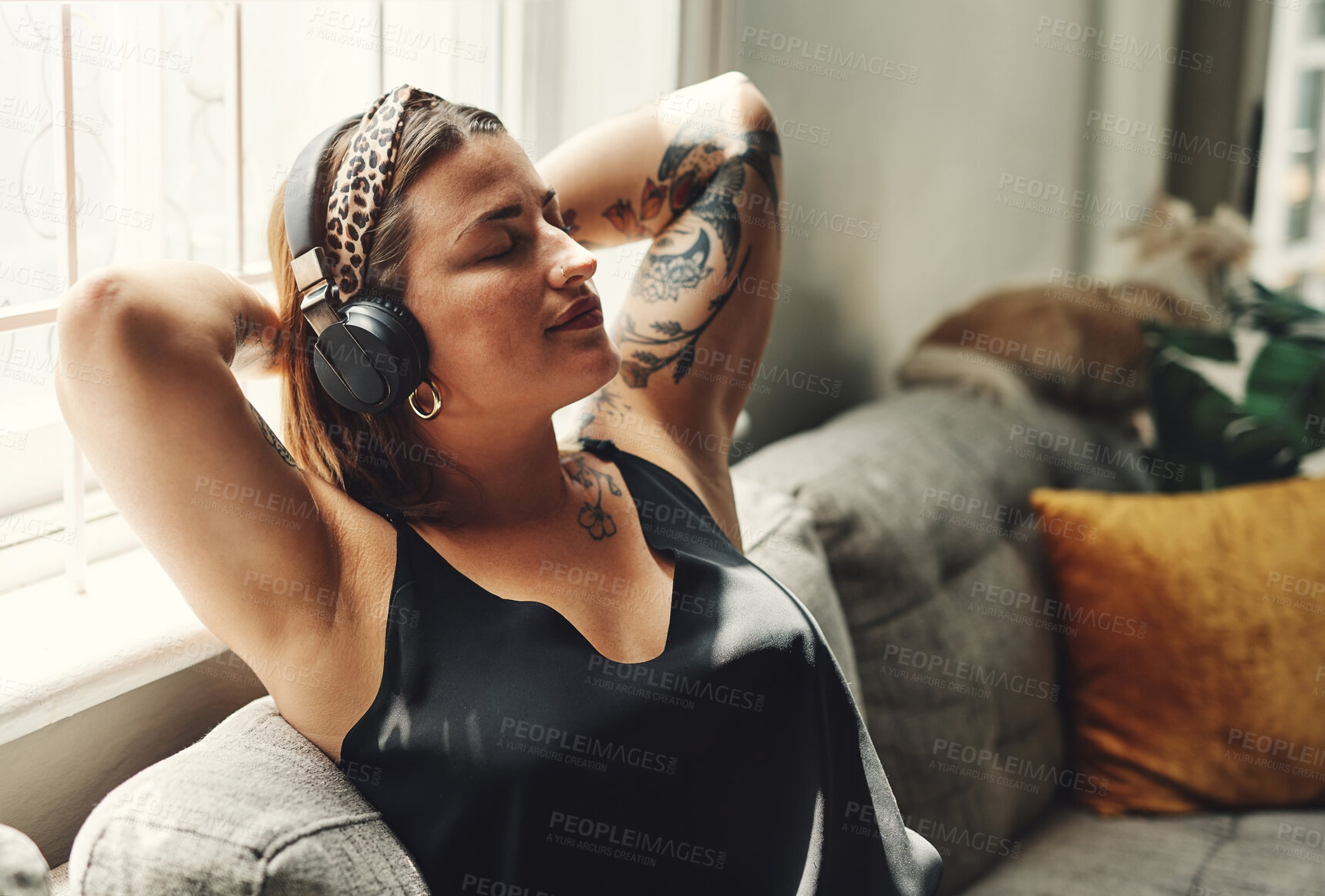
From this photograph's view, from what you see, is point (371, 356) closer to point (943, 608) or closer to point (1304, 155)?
point (943, 608)

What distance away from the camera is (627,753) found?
2.65 ft

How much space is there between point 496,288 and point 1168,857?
4.08 ft

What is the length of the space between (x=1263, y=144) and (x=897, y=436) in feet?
5.58

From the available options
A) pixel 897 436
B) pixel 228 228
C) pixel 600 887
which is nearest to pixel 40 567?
pixel 228 228

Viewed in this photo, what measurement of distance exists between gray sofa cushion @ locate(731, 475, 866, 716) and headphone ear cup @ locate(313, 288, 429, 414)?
49 centimetres

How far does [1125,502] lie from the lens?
5.42ft

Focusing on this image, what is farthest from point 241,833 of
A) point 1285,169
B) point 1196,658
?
point 1285,169

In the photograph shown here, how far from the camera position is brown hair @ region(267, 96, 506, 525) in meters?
0.85

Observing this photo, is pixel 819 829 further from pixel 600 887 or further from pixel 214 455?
pixel 214 455

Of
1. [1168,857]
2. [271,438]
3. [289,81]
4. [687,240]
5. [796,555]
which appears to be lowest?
[1168,857]

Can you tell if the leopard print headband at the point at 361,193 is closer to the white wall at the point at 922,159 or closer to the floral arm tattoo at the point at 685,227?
the floral arm tattoo at the point at 685,227

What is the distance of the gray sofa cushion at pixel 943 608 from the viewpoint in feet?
4.55

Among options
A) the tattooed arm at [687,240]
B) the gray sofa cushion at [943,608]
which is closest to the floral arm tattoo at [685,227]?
the tattooed arm at [687,240]

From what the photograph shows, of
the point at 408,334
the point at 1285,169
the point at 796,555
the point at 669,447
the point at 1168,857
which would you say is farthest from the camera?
the point at 1285,169
